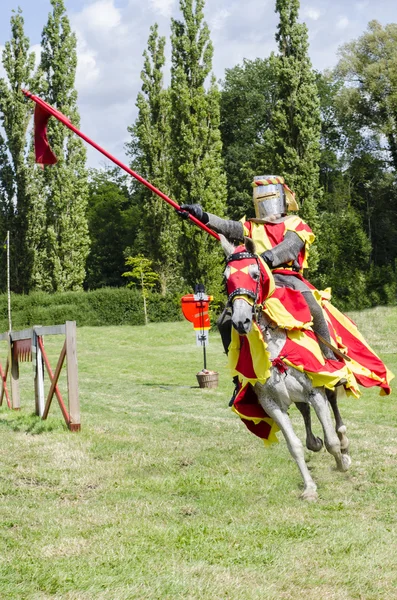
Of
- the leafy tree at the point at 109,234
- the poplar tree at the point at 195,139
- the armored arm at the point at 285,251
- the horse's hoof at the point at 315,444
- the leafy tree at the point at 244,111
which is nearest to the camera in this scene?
the armored arm at the point at 285,251

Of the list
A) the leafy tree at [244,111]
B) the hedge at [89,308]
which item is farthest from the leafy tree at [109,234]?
the hedge at [89,308]

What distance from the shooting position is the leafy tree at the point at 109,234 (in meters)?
54.5

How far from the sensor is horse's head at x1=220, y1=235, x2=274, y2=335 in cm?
529

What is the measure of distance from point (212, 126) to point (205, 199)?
450cm

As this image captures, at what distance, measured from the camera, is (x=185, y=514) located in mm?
6238

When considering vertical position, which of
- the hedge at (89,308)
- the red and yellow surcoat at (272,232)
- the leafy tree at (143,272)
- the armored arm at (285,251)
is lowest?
the hedge at (89,308)

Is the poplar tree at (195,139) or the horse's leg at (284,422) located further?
the poplar tree at (195,139)

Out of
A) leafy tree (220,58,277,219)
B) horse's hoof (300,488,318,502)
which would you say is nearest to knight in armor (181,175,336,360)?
horse's hoof (300,488,318,502)

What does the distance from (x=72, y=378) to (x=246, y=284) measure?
5.33 metres

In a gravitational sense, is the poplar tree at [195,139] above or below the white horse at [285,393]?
above

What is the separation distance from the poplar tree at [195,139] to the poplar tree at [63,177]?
5613 millimetres

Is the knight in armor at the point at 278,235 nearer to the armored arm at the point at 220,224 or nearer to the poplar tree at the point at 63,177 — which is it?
the armored arm at the point at 220,224

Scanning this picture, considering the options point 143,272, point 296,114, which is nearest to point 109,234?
point 143,272

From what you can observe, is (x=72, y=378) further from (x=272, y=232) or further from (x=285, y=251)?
(x=285, y=251)
